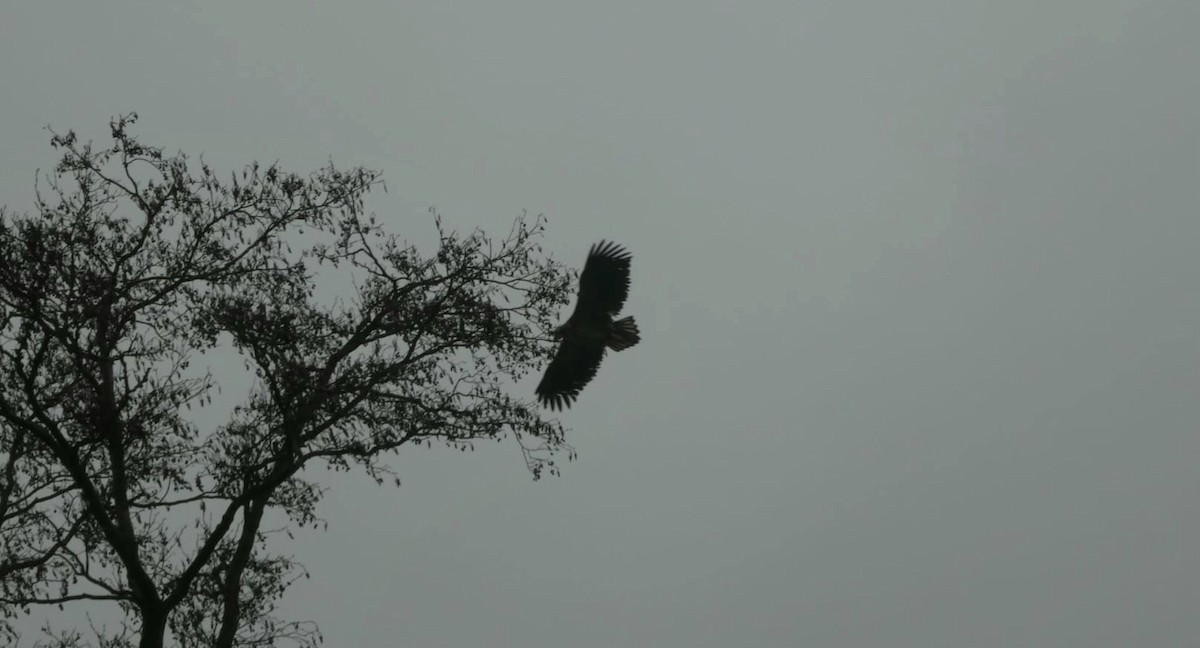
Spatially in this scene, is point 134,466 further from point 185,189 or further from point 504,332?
point 504,332

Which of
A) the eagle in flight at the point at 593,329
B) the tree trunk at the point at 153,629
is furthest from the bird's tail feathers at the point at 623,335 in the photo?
the tree trunk at the point at 153,629

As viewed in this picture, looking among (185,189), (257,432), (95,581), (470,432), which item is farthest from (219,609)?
(185,189)

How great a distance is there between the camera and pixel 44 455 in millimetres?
16375

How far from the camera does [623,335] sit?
17.4 m

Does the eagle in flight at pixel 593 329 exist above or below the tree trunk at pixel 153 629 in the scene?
above

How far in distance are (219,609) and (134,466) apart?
2.94 metres

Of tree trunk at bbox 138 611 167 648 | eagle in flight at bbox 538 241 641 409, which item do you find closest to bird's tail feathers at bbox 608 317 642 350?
eagle in flight at bbox 538 241 641 409

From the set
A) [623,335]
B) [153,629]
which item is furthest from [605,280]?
[153,629]

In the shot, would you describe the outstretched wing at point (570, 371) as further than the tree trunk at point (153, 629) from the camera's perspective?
Yes

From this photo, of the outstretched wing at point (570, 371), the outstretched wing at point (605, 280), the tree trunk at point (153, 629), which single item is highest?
the outstretched wing at point (605, 280)

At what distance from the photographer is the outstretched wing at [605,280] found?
56.4 feet

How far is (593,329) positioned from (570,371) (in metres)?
0.69

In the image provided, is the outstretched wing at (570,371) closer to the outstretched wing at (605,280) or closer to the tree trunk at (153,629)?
the outstretched wing at (605,280)

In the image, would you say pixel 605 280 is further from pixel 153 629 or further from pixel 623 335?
pixel 153 629
